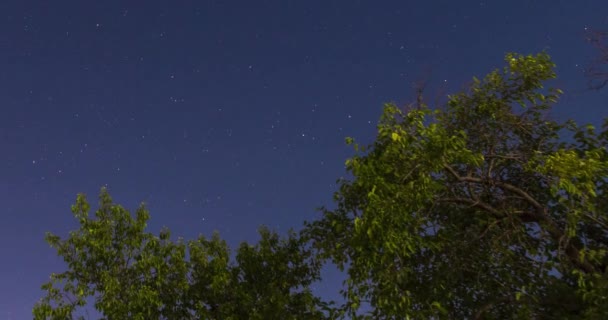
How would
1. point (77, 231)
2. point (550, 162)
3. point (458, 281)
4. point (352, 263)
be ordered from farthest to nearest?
point (77, 231) → point (458, 281) → point (352, 263) → point (550, 162)

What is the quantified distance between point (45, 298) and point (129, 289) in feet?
8.82

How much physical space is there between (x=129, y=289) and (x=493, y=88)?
40.4 feet

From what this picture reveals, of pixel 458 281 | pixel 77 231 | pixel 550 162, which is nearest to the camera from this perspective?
pixel 550 162

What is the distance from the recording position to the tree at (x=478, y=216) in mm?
14336

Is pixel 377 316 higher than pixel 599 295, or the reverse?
pixel 377 316

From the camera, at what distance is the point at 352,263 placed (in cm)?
1543

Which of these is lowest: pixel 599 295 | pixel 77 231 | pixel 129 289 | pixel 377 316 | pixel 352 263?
pixel 599 295

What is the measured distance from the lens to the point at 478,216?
16938mm

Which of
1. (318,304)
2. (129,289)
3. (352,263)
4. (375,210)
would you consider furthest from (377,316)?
(129,289)

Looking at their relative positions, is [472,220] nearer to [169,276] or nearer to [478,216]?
[478,216]

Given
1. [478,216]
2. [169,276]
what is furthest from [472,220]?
[169,276]

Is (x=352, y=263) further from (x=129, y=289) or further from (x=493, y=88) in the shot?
(x=129, y=289)

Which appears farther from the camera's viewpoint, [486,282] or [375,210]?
[486,282]

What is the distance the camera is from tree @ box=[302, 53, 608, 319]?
14.3 metres
